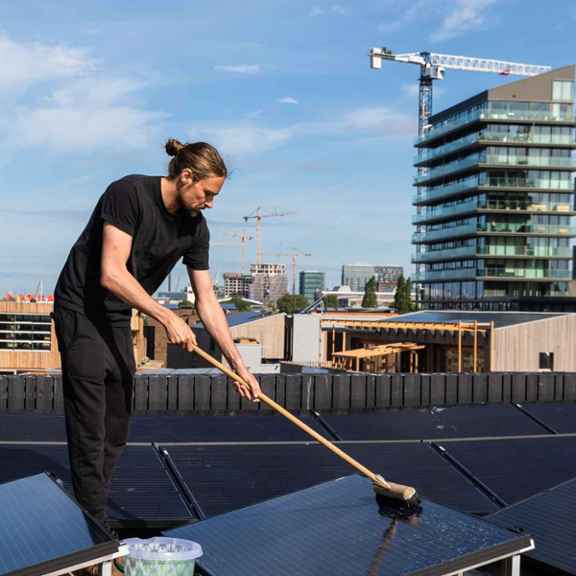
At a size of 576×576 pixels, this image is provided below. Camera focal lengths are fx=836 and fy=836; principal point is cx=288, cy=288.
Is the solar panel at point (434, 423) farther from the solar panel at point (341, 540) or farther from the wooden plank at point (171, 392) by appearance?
the solar panel at point (341, 540)

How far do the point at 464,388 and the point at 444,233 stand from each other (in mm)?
64918

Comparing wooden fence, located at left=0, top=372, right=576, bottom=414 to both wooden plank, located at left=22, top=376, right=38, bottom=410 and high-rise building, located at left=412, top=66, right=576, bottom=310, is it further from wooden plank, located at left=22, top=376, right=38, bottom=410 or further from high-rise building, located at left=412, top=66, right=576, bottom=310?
high-rise building, located at left=412, top=66, right=576, bottom=310

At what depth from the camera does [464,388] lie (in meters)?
10.2

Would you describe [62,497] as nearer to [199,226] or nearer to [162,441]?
[199,226]

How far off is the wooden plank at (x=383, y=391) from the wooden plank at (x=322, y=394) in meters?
0.59

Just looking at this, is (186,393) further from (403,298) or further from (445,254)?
(403,298)

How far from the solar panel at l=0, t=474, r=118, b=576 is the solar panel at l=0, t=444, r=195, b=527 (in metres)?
1.62

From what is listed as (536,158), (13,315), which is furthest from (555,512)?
(536,158)

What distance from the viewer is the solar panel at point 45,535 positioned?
2.45 metres

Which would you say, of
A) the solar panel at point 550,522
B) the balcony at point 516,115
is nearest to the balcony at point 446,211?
the balcony at point 516,115

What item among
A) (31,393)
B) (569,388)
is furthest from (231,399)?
(569,388)

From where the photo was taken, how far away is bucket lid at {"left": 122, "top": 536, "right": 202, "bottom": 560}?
9.20 ft

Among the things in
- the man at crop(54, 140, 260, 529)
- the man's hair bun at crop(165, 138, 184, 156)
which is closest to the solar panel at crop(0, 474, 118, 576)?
the man at crop(54, 140, 260, 529)

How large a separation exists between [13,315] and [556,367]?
2631 cm
